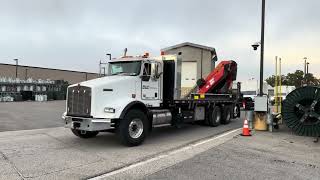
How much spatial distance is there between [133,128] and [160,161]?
7.65ft

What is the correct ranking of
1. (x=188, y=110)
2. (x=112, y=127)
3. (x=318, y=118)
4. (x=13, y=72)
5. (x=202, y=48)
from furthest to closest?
(x=13, y=72) → (x=202, y=48) → (x=188, y=110) → (x=318, y=118) → (x=112, y=127)

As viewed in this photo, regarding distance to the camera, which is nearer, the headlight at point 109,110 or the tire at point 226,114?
the headlight at point 109,110

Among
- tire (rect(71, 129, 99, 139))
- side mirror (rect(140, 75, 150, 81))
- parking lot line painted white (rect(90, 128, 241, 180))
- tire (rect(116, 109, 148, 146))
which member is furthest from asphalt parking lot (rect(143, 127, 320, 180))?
tire (rect(71, 129, 99, 139))

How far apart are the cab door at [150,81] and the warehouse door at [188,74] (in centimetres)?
373

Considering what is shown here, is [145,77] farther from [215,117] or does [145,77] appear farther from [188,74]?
[188,74]

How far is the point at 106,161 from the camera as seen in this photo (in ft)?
24.6

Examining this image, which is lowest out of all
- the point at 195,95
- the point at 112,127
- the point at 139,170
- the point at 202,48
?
the point at 139,170

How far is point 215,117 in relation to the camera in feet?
Answer: 49.5

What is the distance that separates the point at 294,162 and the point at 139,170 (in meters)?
3.76

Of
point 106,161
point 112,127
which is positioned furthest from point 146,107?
point 106,161

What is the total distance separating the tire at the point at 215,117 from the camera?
48.4 ft

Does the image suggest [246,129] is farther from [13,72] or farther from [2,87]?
[13,72]

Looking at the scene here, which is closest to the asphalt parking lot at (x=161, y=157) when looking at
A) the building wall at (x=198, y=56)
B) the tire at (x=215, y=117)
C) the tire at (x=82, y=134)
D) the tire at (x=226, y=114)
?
the tire at (x=82, y=134)

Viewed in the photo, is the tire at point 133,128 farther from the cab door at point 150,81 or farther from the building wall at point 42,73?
the building wall at point 42,73
